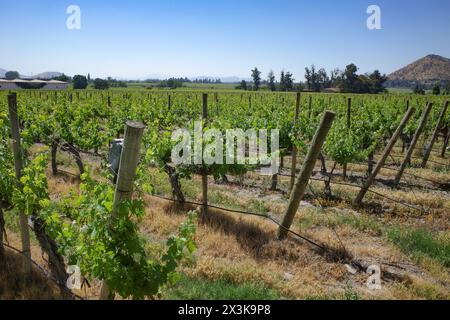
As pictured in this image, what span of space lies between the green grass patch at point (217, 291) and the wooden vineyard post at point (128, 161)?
196 centimetres

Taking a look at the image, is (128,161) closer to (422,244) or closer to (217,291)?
(217,291)

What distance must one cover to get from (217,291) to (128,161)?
2.56 m

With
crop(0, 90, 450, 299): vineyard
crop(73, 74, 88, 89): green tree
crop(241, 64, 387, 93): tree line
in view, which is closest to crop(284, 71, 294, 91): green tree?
crop(241, 64, 387, 93): tree line

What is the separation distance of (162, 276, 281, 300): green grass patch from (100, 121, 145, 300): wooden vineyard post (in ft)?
6.44

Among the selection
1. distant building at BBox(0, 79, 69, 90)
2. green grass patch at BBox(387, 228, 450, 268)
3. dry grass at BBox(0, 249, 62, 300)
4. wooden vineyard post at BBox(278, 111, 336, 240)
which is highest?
distant building at BBox(0, 79, 69, 90)

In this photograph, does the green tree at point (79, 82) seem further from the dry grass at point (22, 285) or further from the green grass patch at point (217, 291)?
the green grass patch at point (217, 291)

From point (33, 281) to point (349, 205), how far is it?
6.94m

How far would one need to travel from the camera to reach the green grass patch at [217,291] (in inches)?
173

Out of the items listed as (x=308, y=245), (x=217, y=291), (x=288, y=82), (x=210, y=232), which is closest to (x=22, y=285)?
(x=217, y=291)

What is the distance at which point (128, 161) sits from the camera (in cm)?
272

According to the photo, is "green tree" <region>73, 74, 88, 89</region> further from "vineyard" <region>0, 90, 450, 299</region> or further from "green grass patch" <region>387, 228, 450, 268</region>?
"green grass patch" <region>387, 228, 450, 268</region>

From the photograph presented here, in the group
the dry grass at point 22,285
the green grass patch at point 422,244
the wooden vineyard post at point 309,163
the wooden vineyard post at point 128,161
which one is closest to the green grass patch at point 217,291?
the wooden vineyard post at point 309,163

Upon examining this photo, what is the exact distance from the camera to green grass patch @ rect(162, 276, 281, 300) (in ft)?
14.4
